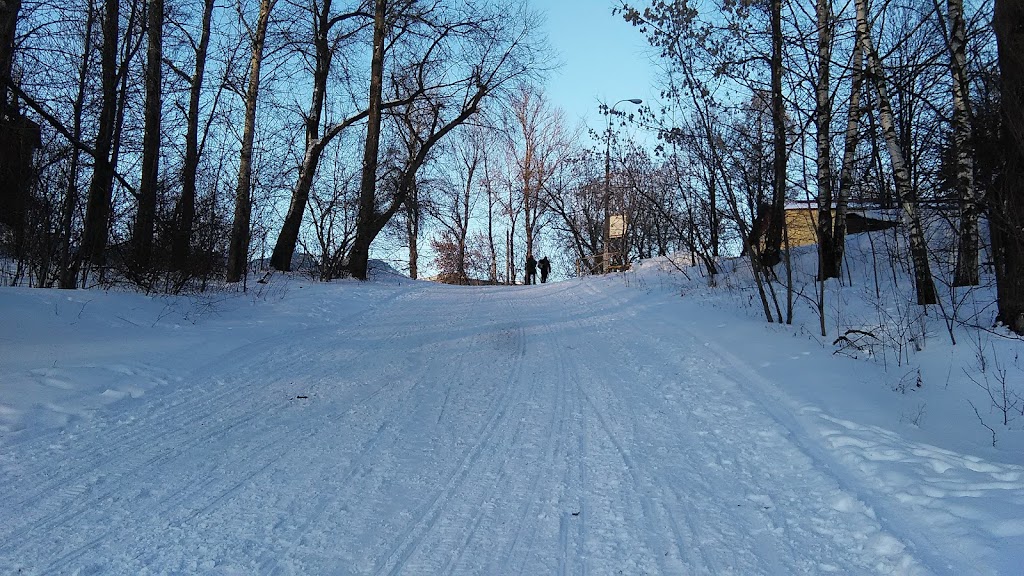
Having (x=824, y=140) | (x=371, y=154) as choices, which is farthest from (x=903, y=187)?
(x=371, y=154)

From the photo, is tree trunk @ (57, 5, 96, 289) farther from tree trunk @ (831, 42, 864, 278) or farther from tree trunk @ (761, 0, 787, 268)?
tree trunk @ (831, 42, 864, 278)

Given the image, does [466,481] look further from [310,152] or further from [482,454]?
[310,152]

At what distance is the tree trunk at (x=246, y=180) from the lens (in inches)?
501

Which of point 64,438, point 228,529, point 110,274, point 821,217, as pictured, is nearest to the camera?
point 228,529

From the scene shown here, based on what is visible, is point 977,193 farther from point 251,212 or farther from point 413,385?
point 251,212

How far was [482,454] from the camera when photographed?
177 inches

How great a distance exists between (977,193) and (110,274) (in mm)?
12824

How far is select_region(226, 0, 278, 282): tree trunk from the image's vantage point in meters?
12.7

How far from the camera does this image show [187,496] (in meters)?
3.57

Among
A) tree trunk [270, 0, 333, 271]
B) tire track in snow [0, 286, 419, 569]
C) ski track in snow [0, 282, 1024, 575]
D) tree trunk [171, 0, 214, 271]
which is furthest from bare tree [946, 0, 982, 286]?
tree trunk [270, 0, 333, 271]

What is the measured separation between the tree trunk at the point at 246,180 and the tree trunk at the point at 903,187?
1197 cm

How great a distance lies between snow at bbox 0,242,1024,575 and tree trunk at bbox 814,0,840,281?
250 cm

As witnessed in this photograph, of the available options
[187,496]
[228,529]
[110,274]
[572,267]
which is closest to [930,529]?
[228,529]

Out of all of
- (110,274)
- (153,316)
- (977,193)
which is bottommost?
(153,316)
